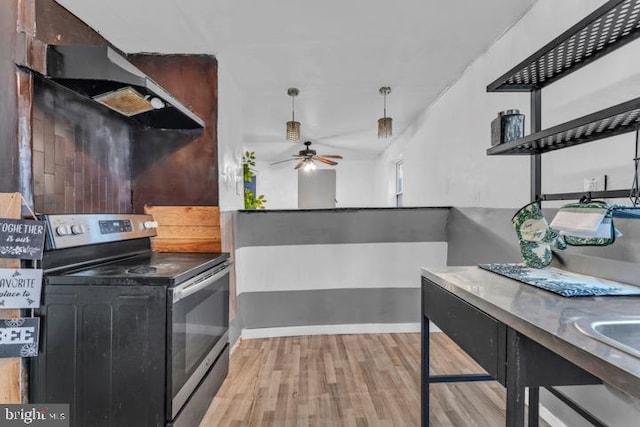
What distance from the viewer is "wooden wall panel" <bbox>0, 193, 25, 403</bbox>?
1404 millimetres

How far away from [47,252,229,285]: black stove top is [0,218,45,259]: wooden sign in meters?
0.13

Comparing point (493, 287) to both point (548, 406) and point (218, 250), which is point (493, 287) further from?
point (218, 250)

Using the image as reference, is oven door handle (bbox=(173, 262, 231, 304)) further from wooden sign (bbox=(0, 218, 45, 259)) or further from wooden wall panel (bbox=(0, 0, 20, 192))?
wooden wall panel (bbox=(0, 0, 20, 192))

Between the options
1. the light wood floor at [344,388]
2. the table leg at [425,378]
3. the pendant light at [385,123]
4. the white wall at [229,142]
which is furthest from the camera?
the pendant light at [385,123]

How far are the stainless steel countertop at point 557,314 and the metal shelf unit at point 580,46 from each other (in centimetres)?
97

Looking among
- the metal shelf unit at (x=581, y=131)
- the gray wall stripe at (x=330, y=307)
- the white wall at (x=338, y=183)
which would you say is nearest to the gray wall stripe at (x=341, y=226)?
the gray wall stripe at (x=330, y=307)

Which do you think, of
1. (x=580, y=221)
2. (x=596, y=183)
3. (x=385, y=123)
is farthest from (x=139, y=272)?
(x=385, y=123)

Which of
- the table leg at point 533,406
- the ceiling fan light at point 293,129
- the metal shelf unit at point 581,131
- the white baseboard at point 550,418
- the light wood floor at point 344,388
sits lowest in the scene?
the light wood floor at point 344,388

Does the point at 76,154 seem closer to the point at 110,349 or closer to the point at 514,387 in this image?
the point at 110,349

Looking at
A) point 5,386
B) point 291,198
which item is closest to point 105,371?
point 5,386

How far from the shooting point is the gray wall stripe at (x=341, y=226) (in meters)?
3.17

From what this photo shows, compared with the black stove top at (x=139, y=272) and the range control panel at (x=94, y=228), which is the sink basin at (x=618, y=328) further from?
the range control panel at (x=94, y=228)

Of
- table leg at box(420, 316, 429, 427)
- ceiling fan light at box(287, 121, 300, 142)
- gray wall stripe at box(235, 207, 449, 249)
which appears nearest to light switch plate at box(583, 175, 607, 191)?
table leg at box(420, 316, 429, 427)

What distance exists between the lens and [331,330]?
3.28m
